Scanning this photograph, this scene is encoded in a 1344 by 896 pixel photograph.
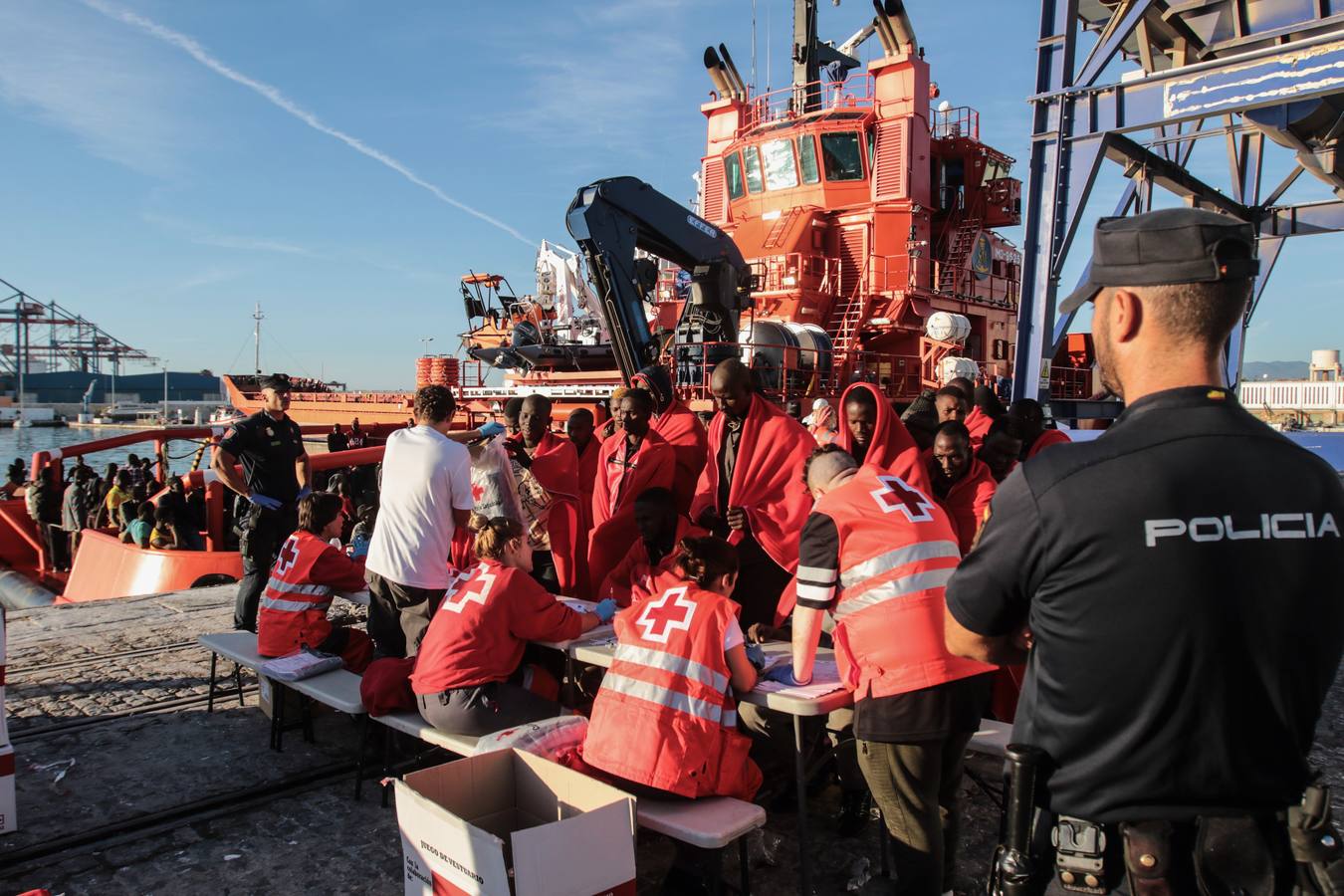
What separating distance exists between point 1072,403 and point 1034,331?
166 cm

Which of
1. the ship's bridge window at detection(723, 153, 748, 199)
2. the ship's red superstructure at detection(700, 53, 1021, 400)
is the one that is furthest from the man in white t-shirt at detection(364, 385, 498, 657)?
the ship's bridge window at detection(723, 153, 748, 199)

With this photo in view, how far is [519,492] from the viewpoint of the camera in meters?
5.82

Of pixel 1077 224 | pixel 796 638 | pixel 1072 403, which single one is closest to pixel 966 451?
pixel 796 638

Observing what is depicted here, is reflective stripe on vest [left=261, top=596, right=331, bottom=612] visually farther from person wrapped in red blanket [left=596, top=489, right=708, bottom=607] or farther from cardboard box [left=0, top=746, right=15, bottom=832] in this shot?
person wrapped in red blanket [left=596, top=489, right=708, bottom=607]

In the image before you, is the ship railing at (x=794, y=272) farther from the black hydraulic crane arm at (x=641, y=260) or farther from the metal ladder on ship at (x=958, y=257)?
the black hydraulic crane arm at (x=641, y=260)

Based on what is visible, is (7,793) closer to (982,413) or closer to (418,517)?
(418,517)

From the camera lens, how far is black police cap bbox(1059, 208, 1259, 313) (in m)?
1.50

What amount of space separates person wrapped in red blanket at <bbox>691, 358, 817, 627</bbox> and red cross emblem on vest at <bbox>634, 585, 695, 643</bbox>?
60.7 inches

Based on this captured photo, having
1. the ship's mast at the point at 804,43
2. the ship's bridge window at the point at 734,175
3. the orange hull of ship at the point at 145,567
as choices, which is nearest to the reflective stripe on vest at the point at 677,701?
the orange hull of ship at the point at 145,567

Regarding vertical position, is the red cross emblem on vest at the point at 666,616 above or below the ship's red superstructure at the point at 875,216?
below

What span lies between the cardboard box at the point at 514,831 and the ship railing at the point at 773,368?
24.6 feet

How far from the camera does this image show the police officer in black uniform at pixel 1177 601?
142cm

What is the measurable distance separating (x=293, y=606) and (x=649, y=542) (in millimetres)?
2109

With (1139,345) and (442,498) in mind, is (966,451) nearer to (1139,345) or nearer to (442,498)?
(442,498)
